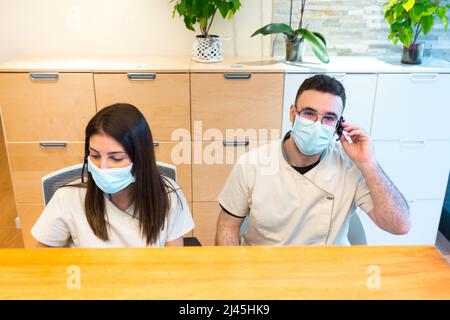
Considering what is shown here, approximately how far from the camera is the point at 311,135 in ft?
5.01

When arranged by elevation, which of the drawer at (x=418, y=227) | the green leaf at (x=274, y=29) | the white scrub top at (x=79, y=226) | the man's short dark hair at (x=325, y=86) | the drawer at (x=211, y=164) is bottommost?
the drawer at (x=418, y=227)

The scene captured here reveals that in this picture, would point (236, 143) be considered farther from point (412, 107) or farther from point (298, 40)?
point (412, 107)

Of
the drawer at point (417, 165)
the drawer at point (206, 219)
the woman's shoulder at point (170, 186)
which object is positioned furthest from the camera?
the drawer at point (206, 219)

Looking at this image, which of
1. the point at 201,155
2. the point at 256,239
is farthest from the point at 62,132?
the point at 256,239

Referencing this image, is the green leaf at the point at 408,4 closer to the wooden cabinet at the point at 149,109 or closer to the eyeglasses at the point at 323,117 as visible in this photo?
the wooden cabinet at the point at 149,109

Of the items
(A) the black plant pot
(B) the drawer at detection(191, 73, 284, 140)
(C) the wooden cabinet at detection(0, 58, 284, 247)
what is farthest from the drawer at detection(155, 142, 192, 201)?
(A) the black plant pot

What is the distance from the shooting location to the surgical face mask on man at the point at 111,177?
1350 mm

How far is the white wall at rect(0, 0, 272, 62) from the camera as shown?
2.74m

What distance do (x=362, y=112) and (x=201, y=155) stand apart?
0.99m

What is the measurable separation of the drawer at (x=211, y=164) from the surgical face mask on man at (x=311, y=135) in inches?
42.0

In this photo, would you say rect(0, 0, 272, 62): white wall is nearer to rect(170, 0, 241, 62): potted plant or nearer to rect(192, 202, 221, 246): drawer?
rect(170, 0, 241, 62): potted plant

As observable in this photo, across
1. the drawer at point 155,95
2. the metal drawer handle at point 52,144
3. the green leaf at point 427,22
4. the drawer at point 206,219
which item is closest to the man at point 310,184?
the drawer at point 155,95

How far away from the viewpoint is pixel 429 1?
8.10ft

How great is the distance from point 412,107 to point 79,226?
2039 mm
